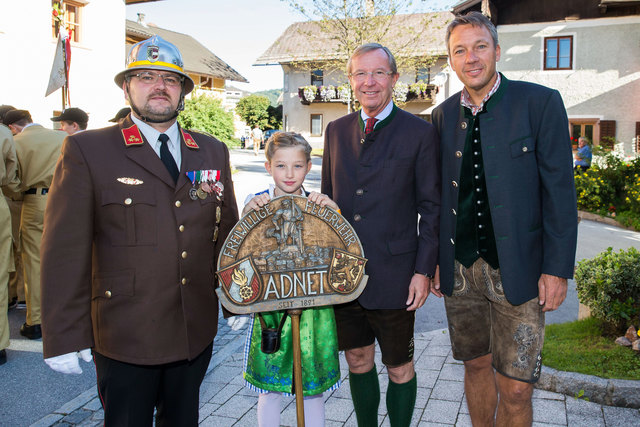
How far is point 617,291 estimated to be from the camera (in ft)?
13.8

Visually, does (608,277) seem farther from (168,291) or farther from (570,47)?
(570,47)

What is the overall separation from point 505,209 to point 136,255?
1.80 m

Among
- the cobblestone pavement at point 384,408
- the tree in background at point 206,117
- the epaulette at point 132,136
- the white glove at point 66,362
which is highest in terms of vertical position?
the tree in background at point 206,117

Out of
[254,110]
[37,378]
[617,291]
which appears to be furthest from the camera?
[254,110]

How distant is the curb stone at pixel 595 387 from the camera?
3.57 metres

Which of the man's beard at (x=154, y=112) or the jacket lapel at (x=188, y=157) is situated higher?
the man's beard at (x=154, y=112)

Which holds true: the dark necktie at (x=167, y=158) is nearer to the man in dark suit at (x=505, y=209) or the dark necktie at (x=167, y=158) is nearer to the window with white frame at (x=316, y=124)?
the man in dark suit at (x=505, y=209)

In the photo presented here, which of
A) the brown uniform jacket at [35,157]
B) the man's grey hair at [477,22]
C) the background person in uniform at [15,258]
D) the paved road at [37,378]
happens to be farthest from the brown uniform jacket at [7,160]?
the man's grey hair at [477,22]

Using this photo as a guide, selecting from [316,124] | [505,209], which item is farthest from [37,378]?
[316,124]

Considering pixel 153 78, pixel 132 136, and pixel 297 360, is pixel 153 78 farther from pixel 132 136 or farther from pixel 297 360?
pixel 297 360

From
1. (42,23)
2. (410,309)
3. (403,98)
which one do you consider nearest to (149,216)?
(410,309)

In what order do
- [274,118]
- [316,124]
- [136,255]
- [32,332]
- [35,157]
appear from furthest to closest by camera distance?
[274,118] < [316,124] < [35,157] < [32,332] < [136,255]

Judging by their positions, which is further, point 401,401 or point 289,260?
point 401,401

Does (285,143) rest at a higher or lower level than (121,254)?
higher
